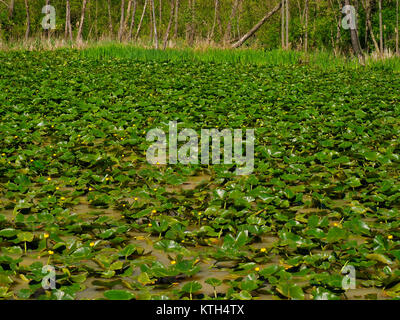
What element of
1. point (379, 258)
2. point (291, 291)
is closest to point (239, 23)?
point (379, 258)

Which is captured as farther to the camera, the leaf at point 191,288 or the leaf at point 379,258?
the leaf at point 379,258

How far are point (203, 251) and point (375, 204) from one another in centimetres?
133

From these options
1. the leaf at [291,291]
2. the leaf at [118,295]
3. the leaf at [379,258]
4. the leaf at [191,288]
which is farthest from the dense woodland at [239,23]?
the leaf at [118,295]

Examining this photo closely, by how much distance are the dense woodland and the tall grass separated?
3.46 ft

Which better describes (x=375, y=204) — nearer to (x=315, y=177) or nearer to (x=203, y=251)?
(x=315, y=177)

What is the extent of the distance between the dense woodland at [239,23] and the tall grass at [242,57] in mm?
1054

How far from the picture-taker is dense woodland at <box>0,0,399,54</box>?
15.9 metres

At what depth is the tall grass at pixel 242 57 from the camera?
11117 mm

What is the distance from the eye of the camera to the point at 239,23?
2053cm

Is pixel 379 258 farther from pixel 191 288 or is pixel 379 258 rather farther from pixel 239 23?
pixel 239 23

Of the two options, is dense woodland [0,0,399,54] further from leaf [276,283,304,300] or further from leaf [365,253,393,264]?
leaf [276,283,304,300]

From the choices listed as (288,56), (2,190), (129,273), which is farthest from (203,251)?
(288,56)

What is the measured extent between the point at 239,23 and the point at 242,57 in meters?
8.92

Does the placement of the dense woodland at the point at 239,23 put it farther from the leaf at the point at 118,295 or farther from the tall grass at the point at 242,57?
the leaf at the point at 118,295
